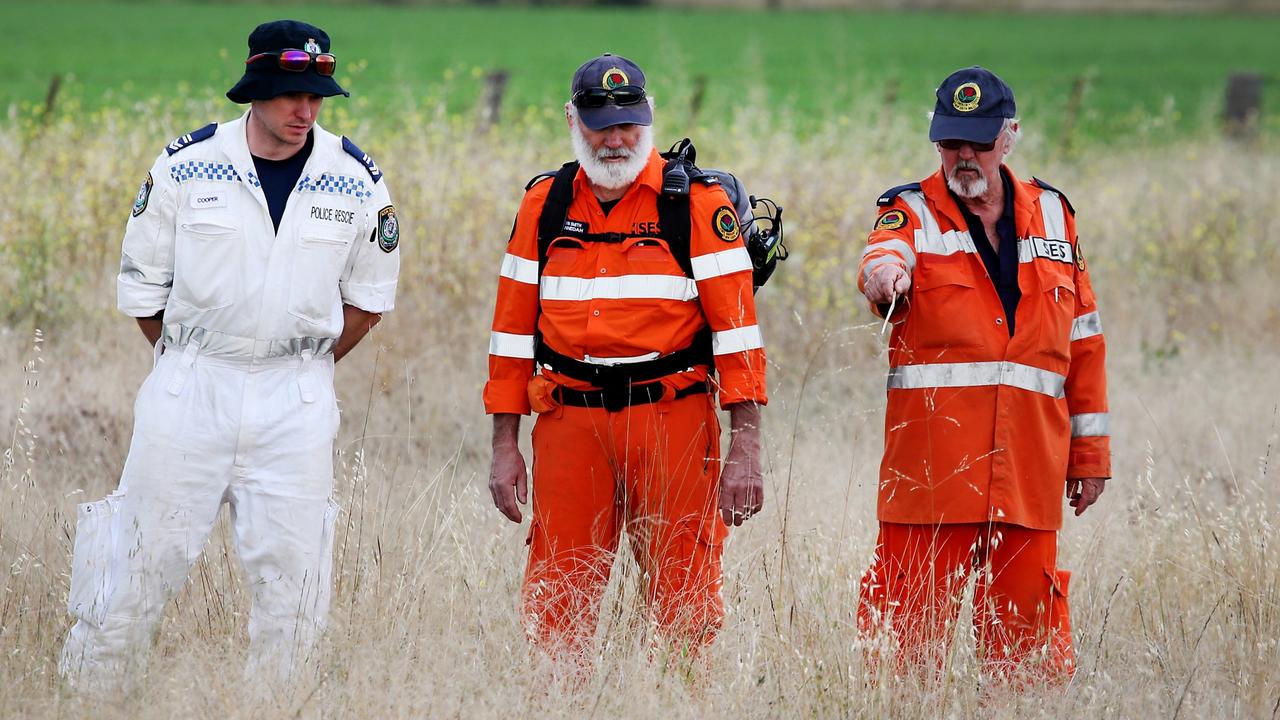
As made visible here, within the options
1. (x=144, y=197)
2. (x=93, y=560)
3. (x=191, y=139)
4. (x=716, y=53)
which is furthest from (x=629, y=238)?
(x=716, y=53)

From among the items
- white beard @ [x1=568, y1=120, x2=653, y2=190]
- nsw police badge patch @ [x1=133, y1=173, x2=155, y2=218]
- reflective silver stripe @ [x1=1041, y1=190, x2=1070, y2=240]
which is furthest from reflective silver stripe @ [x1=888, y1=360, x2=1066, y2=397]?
nsw police badge patch @ [x1=133, y1=173, x2=155, y2=218]

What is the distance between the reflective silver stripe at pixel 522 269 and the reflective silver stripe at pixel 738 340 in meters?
0.60

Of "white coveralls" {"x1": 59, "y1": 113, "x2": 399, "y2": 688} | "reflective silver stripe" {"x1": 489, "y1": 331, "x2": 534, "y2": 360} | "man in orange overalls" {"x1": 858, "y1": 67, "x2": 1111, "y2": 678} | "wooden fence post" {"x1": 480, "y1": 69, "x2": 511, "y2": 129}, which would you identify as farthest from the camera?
"wooden fence post" {"x1": 480, "y1": 69, "x2": 511, "y2": 129}

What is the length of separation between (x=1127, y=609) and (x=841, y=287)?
444 cm

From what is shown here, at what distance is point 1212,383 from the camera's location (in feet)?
27.1

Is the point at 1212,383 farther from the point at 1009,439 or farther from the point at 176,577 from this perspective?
the point at 176,577

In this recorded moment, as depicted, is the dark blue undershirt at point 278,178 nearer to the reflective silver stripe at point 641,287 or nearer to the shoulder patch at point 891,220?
the reflective silver stripe at point 641,287

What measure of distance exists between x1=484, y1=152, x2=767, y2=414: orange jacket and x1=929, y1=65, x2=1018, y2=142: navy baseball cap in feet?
Answer: 2.37

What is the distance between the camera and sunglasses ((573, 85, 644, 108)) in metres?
4.06

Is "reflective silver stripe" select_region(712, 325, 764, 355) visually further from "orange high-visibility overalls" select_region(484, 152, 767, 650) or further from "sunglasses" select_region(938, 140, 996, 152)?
"sunglasses" select_region(938, 140, 996, 152)

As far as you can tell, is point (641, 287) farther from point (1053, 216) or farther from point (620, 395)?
point (1053, 216)

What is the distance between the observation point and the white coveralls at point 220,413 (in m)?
3.85

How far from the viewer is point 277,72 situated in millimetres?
3875

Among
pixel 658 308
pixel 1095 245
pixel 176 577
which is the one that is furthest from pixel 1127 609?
pixel 1095 245
